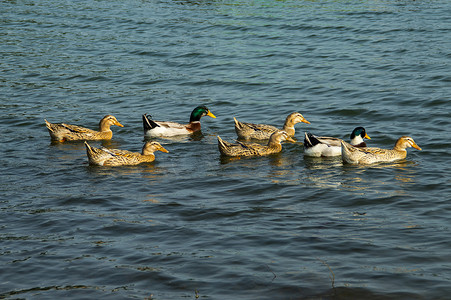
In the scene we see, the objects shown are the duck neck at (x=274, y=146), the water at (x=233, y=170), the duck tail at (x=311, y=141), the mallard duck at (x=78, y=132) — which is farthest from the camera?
the mallard duck at (x=78, y=132)

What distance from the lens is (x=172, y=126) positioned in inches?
731

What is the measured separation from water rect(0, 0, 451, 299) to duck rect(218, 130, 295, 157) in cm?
26

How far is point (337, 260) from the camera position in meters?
9.80

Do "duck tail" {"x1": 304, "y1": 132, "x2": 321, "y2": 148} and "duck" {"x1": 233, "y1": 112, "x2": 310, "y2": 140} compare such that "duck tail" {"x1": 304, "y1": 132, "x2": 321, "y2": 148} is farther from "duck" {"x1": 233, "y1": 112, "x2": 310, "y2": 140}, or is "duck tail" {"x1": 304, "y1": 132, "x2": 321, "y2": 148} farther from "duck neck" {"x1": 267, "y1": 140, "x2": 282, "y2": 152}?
"duck" {"x1": 233, "y1": 112, "x2": 310, "y2": 140}

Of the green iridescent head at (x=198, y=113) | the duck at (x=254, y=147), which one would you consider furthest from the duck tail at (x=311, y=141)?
the green iridescent head at (x=198, y=113)

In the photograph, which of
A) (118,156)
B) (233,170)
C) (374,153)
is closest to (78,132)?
(118,156)

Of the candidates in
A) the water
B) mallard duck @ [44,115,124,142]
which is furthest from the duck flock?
the water

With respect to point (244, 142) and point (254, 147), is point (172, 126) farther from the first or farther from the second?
point (254, 147)

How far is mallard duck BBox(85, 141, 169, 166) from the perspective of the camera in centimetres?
1532

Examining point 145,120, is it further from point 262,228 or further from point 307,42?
point 307,42

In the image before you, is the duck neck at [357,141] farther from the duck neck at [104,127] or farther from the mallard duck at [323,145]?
the duck neck at [104,127]

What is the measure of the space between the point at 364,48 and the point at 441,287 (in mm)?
17951

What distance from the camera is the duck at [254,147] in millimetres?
16188

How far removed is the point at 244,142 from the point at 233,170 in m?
2.10
